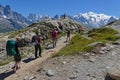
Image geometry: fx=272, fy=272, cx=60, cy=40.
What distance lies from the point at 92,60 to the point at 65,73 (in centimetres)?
330

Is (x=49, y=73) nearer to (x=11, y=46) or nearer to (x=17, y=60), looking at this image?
(x=17, y=60)

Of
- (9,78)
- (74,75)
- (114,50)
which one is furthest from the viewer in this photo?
(114,50)

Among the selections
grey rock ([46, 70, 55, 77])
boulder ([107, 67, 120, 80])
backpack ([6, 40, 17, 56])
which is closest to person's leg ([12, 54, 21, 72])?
backpack ([6, 40, 17, 56])

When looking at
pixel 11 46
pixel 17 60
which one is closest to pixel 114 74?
pixel 11 46

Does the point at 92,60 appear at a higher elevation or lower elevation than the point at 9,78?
higher

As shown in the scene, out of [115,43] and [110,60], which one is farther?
[115,43]

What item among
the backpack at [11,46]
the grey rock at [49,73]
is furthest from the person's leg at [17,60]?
the grey rock at [49,73]

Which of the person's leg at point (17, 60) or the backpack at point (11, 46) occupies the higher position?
the backpack at point (11, 46)

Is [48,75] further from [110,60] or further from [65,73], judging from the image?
[110,60]

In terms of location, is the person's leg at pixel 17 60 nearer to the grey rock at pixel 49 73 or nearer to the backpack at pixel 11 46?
the backpack at pixel 11 46

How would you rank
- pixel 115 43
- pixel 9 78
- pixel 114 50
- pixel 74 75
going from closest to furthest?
1. pixel 74 75
2. pixel 9 78
3. pixel 114 50
4. pixel 115 43

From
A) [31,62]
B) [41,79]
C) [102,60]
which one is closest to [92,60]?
[102,60]

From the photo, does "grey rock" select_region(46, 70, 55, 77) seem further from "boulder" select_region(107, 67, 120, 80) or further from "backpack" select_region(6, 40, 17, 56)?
"boulder" select_region(107, 67, 120, 80)

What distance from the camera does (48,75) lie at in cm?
2267
